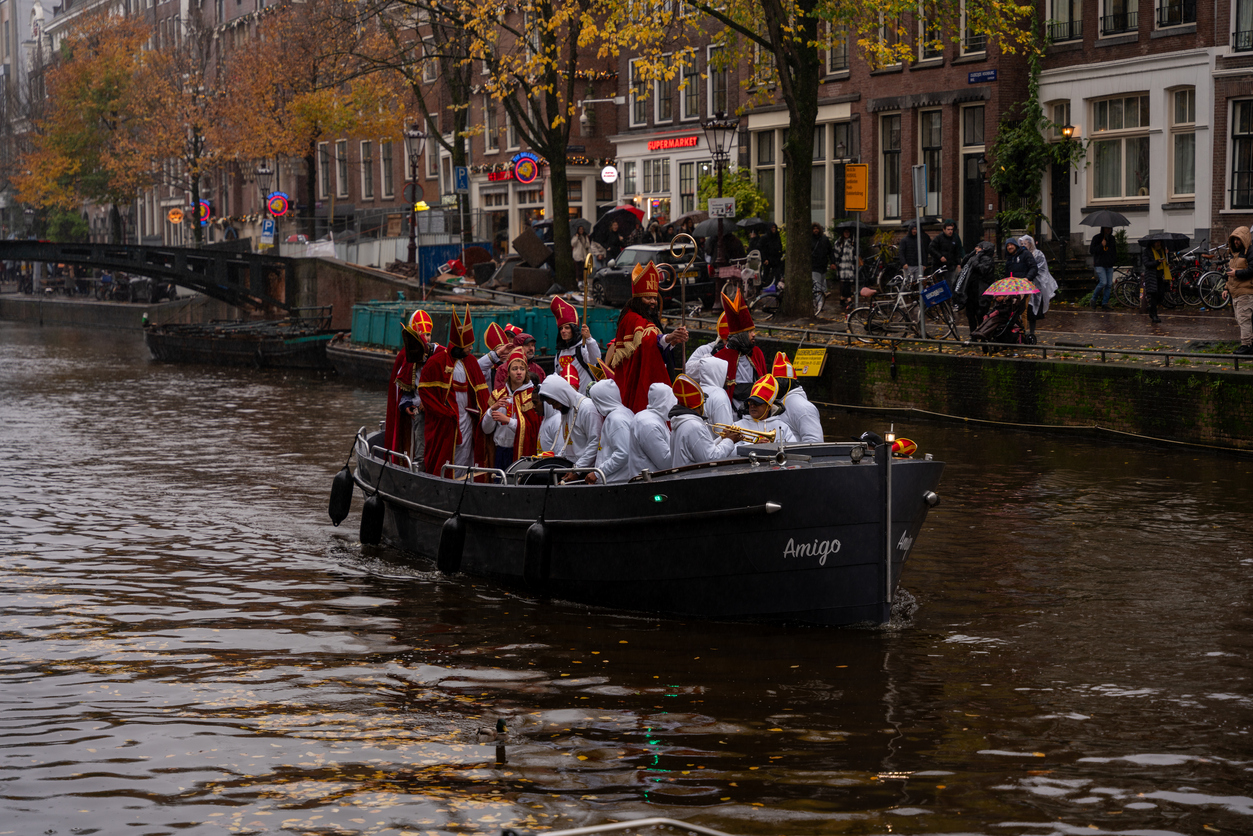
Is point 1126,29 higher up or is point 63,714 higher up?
point 1126,29

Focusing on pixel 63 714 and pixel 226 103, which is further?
pixel 226 103

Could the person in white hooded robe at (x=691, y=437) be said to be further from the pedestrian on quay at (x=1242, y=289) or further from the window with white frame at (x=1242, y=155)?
the window with white frame at (x=1242, y=155)

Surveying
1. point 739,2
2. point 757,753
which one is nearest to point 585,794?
point 757,753

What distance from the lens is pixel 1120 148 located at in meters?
28.7

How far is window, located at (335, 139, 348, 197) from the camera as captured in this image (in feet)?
200

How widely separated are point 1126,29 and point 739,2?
7.62 m

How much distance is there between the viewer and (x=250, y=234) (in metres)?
69.3

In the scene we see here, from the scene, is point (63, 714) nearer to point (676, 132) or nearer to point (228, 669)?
point (228, 669)

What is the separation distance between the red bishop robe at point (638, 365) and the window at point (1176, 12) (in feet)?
62.7

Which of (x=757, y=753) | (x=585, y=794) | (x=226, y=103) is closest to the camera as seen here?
(x=585, y=794)

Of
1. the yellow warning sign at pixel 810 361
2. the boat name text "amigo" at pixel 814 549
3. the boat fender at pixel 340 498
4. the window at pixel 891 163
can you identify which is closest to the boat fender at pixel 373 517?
the boat fender at pixel 340 498

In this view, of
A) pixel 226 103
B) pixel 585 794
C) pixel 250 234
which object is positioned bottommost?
pixel 585 794

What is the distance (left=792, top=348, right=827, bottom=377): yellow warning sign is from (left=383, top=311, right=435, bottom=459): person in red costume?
10.1m

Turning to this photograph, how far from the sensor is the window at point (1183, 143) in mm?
27141
